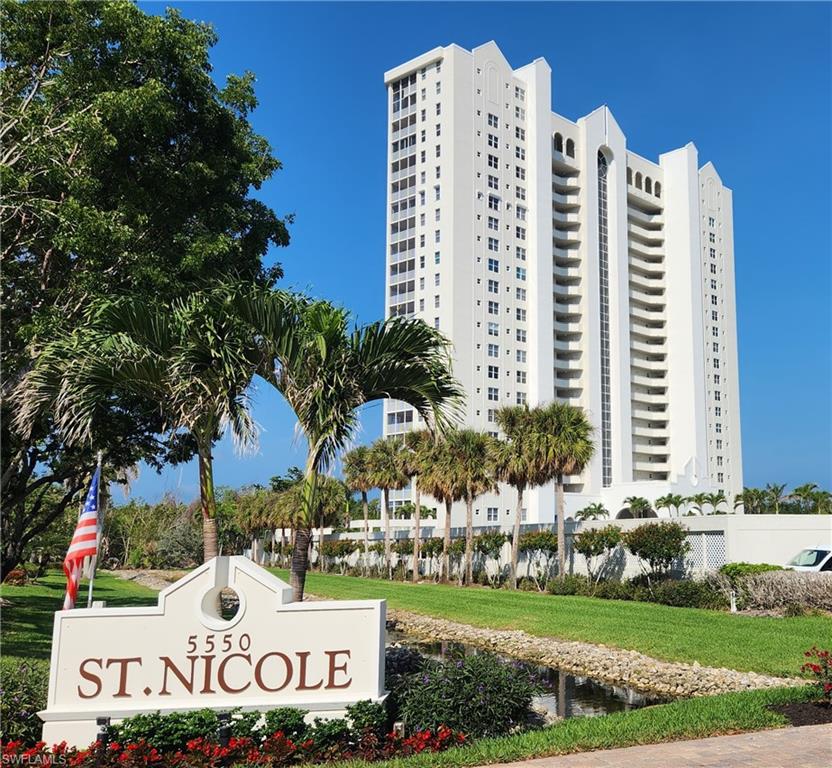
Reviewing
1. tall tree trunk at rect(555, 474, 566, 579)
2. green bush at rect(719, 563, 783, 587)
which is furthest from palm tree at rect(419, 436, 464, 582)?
green bush at rect(719, 563, 783, 587)

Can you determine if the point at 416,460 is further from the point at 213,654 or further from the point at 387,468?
the point at 213,654

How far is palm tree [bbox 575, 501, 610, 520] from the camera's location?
71.4 meters

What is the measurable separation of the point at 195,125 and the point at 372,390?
8.14 meters

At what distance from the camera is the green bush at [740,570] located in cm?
2855

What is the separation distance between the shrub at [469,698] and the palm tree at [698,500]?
66312 mm

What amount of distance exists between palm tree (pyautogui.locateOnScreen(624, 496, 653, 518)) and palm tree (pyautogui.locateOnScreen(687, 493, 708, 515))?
3.69 m

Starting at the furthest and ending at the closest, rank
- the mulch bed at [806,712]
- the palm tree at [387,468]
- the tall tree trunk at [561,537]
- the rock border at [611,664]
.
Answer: the palm tree at [387,468]
the tall tree trunk at [561,537]
the rock border at [611,664]
the mulch bed at [806,712]

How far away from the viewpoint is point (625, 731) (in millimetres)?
8859

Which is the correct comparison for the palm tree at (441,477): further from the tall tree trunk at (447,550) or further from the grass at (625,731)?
the grass at (625,731)

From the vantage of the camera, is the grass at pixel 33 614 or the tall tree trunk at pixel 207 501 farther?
the grass at pixel 33 614

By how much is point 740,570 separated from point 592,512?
43.9 m

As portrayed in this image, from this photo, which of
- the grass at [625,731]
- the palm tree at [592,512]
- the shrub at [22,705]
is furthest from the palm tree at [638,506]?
the shrub at [22,705]

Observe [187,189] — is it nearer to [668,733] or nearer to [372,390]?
[372,390]

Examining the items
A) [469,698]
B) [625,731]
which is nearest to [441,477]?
[469,698]
